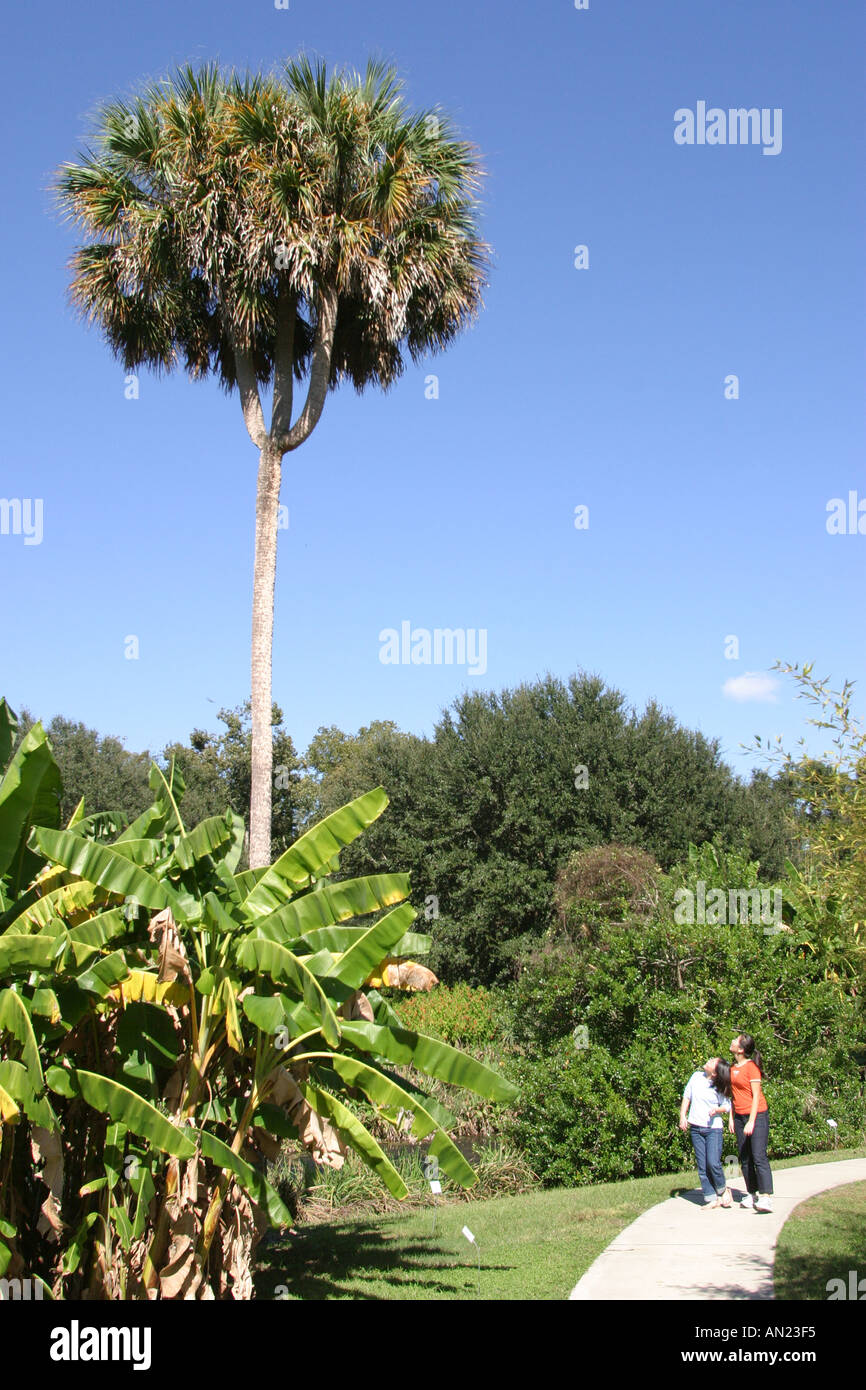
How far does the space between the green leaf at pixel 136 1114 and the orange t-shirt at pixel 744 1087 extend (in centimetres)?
588

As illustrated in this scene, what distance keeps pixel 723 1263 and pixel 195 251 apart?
547 inches

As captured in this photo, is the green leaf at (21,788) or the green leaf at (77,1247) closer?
the green leaf at (21,788)

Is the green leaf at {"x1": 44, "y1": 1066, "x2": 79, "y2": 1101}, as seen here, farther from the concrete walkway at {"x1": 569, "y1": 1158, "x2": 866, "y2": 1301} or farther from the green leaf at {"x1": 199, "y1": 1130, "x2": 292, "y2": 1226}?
the concrete walkway at {"x1": 569, "y1": 1158, "x2": 866, "y2": 1301}

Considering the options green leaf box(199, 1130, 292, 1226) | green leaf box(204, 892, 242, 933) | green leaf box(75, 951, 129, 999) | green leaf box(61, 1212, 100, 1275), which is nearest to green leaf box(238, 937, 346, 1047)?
green leaf box(204, 892, 242, 933)

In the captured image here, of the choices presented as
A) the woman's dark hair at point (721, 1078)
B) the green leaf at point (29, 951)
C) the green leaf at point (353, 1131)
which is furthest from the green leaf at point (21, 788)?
the woman's dark hair at point (721, 1078)

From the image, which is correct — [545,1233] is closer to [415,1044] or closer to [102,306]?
[415,1044]

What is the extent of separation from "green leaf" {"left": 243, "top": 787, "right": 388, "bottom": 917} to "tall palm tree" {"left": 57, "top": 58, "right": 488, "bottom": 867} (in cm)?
707

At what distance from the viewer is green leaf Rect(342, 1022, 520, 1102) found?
689 centimetres

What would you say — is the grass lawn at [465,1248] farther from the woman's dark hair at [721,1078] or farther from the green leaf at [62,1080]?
the green leaf at [62,1080]

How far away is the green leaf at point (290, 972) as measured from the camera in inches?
245

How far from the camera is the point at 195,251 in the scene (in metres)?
15.2

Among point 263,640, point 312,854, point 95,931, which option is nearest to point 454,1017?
point 263,640

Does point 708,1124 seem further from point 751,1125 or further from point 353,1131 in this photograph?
point 353,1131

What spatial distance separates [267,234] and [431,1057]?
480 inches
